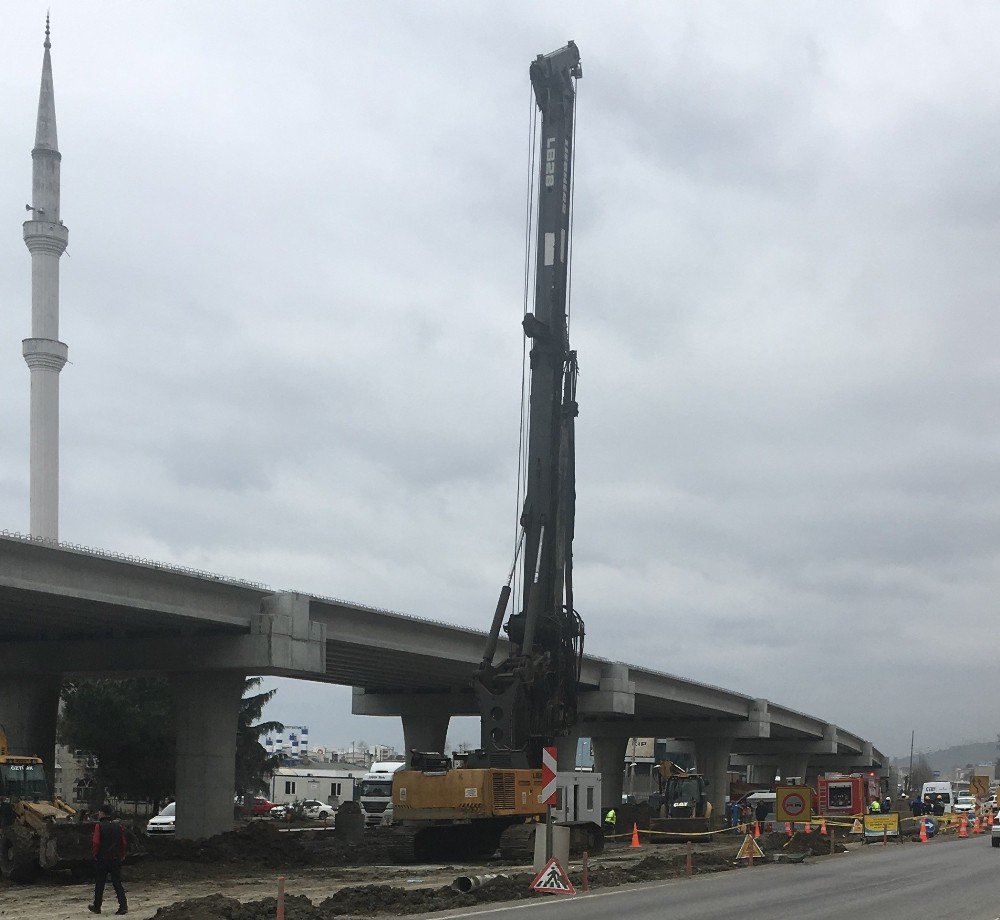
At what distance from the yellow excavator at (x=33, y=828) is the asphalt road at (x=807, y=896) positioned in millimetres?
10165

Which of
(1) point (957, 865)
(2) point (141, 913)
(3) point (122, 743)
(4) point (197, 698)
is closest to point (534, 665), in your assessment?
(1) point (957, 865)

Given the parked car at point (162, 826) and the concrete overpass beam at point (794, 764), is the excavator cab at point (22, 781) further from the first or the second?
the concrete overpass beam at point (794, 764)

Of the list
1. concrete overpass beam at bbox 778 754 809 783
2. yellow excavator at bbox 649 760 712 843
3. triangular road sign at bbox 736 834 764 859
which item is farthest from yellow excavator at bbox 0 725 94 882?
concrete overpass beam at bbox 778 754 809 783

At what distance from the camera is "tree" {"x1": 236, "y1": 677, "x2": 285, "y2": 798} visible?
277ft

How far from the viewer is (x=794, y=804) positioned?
39688 mm

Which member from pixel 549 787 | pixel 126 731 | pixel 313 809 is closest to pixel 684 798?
pixel 549 787

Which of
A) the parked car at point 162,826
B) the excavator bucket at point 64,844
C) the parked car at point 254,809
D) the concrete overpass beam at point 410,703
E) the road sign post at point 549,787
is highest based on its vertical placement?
the road sign post at point 549,787

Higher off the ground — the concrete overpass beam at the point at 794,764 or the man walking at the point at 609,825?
the man walking at the point at 609,825

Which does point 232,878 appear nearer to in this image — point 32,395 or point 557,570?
point 557,570

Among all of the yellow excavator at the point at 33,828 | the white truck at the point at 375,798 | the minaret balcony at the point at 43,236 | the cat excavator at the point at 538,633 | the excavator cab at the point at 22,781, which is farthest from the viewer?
the minaret balcony at the point at 43,236

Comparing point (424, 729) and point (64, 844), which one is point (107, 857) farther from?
point (424, 729)

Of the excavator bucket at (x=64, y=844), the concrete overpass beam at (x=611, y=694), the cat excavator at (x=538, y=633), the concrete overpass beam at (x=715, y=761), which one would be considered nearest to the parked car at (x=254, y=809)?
the concrete overpass beam at (x=611, y=694)

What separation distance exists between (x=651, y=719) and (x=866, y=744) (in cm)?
4825

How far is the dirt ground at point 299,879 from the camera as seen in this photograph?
20.8 meters
